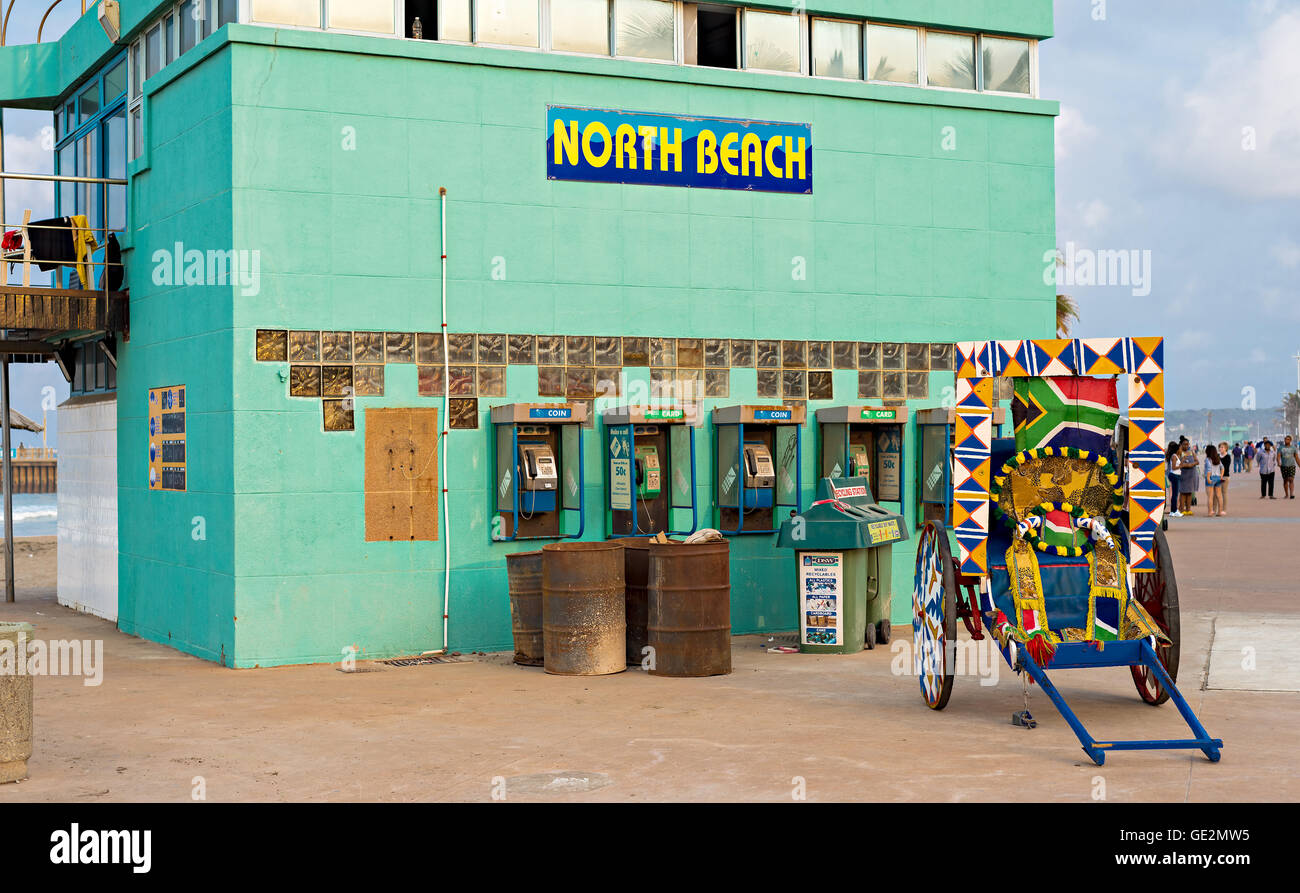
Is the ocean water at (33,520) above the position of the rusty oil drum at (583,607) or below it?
below

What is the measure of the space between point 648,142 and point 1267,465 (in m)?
31.3

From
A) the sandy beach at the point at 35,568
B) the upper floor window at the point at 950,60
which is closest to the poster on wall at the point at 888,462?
the upper floor window at the point at 950,60

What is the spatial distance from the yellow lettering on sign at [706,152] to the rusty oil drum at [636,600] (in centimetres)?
424

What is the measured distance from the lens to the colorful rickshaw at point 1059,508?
9.55 metres

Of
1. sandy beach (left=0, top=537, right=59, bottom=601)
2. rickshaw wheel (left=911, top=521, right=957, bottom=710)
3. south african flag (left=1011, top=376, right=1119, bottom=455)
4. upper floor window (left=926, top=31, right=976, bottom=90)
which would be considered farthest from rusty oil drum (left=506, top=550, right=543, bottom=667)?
sandy beach (left=0, top=537, right=59, bottom=601)

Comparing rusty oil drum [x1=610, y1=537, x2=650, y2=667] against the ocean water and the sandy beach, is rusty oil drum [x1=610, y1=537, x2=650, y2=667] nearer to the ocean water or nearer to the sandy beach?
the sandy beach

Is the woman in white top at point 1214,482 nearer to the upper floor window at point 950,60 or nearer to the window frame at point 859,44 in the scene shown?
the upper floor window at point 950,60

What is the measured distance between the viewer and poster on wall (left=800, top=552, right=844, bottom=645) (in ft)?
42.6

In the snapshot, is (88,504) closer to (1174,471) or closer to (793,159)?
(793,159)

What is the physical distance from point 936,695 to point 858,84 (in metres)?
7.44

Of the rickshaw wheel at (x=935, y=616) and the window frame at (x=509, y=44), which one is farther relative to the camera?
the window frame at (x=509, y=44)

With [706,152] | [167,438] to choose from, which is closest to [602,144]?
[706,152]

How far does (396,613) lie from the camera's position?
12852 mm

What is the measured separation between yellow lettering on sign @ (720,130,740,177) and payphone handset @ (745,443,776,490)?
285 cm
